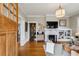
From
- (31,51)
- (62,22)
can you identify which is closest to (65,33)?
(62,22)

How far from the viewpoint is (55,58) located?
1131mm

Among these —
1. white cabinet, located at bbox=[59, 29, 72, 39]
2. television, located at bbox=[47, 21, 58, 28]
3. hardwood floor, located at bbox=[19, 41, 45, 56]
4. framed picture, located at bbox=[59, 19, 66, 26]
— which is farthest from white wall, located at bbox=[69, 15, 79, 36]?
hardwood floor, located at bbox=[19, 41, 45, 56]

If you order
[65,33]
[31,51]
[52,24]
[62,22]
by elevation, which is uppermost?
[62,22]

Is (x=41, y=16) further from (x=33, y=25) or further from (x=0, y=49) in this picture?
(x=0, y=49)

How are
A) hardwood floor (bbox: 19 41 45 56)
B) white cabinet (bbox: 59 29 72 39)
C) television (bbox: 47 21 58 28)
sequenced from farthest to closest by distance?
television (bbox: 47 21 58 28)
white cabinet (bbox: 59 29 72 39)
hardwood floor (bbox: 19 41 45 56)

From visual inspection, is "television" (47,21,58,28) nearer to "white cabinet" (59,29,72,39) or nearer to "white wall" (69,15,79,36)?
"white cabinet" (59,29,72,39)

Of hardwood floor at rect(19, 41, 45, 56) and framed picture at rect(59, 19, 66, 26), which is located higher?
framed picture at rect(59, 19, 66, 26)

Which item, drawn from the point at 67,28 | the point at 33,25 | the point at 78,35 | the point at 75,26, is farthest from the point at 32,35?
the point at 78,35

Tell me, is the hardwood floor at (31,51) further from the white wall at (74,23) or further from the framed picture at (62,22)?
the framed picture at (62,22)

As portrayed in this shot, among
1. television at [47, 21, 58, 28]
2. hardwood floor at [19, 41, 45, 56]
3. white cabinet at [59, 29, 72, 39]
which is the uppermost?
television at [47, 21, 58, 28]

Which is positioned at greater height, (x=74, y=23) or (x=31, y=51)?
(x=74, y=23)

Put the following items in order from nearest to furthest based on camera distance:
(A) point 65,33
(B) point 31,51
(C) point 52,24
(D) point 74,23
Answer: (B) point 31,51
(D) point 74,23
(A) point 65,33
(C) point 52,24

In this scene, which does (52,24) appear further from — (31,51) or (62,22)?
(31,51)

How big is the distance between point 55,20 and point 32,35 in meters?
3.02
